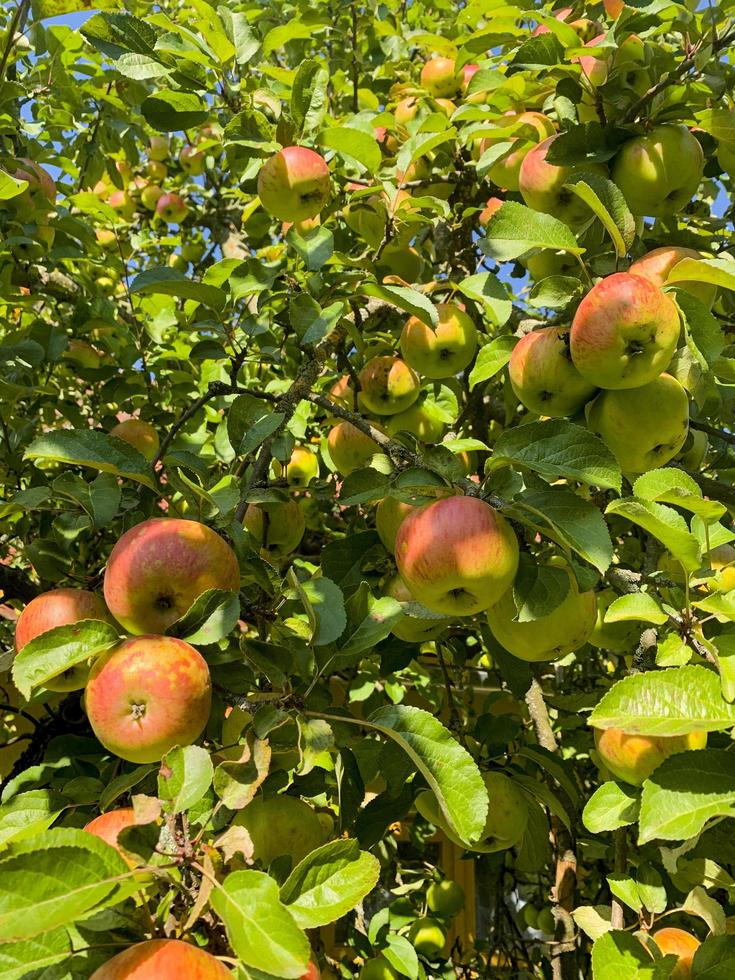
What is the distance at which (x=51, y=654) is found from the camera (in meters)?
1.00

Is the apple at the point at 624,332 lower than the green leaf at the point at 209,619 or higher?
higher

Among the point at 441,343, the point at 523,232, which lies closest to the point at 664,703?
the point at 523,232

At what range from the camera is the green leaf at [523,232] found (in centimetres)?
133

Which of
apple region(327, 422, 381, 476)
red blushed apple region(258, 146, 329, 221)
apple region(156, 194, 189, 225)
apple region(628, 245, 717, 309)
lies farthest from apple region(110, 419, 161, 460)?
apple region(156, 194, 189, 225)

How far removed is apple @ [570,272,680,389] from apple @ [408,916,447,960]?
1.79 m

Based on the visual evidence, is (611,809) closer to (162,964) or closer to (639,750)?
(639,750)

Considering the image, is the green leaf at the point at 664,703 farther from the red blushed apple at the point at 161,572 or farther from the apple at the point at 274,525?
the apple at the point at 274,525

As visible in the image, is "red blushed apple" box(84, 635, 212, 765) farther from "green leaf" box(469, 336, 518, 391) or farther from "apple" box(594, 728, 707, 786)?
"green leaf" box(469, 336, 518, 391)

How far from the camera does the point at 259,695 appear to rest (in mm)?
1105

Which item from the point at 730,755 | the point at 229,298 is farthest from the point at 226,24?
the point at 730,755

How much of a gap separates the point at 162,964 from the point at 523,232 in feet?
3.92

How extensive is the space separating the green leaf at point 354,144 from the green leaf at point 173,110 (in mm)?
325

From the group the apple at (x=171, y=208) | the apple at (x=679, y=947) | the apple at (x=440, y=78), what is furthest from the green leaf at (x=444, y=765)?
the apple at (x=171, y=208)

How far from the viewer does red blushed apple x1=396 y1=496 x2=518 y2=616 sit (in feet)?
3.69
